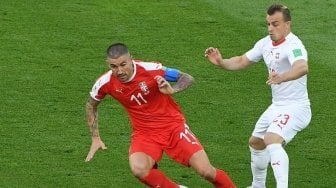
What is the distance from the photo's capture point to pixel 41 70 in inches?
677

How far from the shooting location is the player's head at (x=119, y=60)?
37.6 ft

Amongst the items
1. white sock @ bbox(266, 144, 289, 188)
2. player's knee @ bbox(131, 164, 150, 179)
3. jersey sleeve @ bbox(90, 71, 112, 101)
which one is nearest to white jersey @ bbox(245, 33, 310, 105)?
white sock @ bbox(266, 144, 289, 188)

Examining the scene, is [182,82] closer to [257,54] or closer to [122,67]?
[122,67]

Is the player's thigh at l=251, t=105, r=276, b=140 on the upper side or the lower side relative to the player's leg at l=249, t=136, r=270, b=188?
upper

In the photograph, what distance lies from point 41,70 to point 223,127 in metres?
3.82

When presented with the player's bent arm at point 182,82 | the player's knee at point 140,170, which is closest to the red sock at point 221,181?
the player's knee at point 140,170

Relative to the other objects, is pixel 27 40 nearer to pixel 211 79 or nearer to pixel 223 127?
pixel 211 79

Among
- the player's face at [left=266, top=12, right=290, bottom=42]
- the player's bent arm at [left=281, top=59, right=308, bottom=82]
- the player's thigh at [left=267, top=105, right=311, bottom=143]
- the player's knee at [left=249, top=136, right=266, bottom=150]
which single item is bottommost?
the player's knee at [left=249, top=136, right=266, bottom=150]

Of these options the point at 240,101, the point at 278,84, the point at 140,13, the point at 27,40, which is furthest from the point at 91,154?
the point at 140,13

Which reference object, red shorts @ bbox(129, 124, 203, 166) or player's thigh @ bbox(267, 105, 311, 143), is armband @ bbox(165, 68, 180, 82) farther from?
player's thigh @ bbox(267, 105, 311, 143)

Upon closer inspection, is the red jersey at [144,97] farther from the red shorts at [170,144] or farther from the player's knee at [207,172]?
the player's knee at [207,172]

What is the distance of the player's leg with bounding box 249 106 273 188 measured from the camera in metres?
12.1

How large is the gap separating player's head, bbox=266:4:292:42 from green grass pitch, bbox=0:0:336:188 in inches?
75.7

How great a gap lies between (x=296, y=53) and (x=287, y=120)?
29.4 inches
